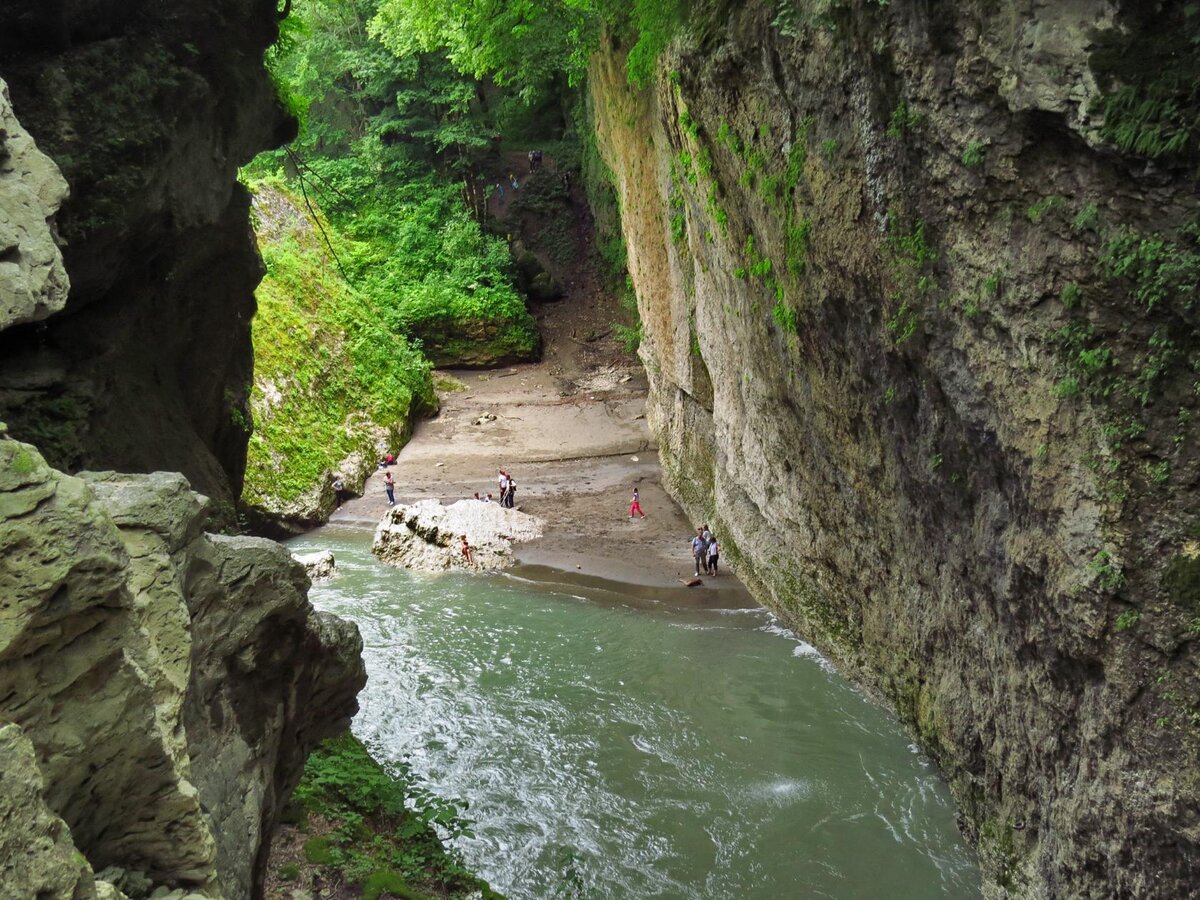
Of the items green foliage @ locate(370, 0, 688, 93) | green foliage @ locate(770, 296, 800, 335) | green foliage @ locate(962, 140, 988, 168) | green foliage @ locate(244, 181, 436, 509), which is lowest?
green foliage @ locate(244, 181, 436, 509)

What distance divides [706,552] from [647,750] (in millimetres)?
5964

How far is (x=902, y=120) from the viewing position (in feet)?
25.9

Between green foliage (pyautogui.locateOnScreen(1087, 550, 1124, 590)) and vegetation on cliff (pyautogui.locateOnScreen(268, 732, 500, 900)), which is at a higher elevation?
green foliage (pyautogui.locateOnScreen(1087, 550, 1124, 590))

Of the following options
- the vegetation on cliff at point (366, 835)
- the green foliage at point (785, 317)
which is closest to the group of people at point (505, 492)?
the vegetation on cliff at point (366, 835)

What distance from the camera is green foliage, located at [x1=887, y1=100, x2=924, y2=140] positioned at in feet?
25.4

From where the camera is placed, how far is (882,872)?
32.2ft

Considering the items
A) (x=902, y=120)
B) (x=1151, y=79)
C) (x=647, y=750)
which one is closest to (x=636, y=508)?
(x=647, y=750)

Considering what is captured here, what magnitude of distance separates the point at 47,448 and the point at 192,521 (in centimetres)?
256

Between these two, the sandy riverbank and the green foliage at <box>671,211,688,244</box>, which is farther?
the sandy riverbank

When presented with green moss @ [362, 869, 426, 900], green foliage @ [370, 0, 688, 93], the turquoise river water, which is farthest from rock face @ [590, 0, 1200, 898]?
green moss @ [362, 869, 426, 900]

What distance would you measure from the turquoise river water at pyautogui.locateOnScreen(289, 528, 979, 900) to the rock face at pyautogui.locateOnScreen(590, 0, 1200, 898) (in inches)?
38.4

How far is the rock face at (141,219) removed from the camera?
7789 mm

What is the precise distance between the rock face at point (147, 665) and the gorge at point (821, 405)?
0.8 inches

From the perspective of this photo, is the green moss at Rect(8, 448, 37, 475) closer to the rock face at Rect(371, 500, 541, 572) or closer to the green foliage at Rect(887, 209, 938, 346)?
the green foliage at Rect(887, 209, 938, 346)
